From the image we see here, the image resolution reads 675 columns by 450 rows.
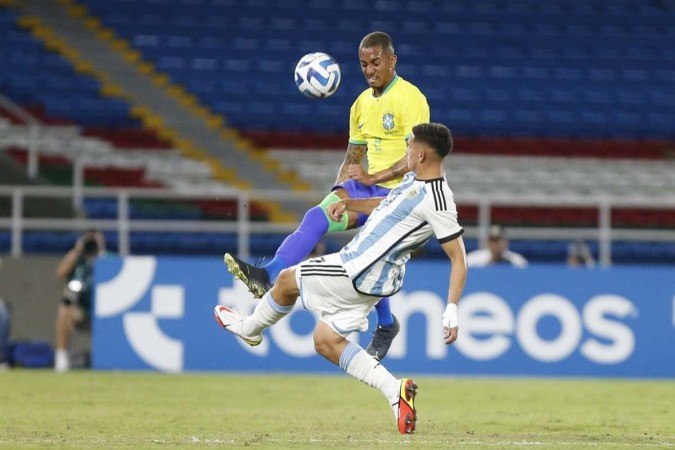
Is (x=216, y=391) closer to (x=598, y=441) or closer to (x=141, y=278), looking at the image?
(x=141, y=278)

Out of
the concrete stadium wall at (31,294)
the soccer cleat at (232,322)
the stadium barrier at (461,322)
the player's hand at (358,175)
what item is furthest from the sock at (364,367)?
the concrete stadium wall at (31,294)

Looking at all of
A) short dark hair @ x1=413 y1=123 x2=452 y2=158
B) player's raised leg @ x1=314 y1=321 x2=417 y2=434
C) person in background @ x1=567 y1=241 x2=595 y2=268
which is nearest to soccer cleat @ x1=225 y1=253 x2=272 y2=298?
player's raised leg @ x1=314 y1=321 x2=417 y2=434

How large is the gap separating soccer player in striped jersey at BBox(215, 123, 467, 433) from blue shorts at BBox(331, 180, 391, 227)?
105 cm

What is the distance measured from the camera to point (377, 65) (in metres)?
9.10

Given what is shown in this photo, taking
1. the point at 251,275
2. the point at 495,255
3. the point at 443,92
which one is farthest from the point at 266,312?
the point at 443,92

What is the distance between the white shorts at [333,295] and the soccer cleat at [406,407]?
0.50 metres

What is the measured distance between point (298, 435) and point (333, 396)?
379 centimetres

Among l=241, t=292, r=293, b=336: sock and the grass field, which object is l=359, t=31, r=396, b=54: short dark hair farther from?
the grass field

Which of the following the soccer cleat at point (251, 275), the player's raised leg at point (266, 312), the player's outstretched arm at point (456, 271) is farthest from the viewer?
the soccer cleat at point (251, 275)

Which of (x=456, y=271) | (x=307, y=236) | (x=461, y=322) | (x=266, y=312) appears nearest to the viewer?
(x=456, y=271)

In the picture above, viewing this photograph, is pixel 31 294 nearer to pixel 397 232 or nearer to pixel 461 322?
pixel 461 322

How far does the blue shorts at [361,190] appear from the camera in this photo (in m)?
9.25

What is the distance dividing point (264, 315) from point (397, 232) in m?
1.09

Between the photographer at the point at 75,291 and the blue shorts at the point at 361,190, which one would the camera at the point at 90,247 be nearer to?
the photographer at the point at 75,291
